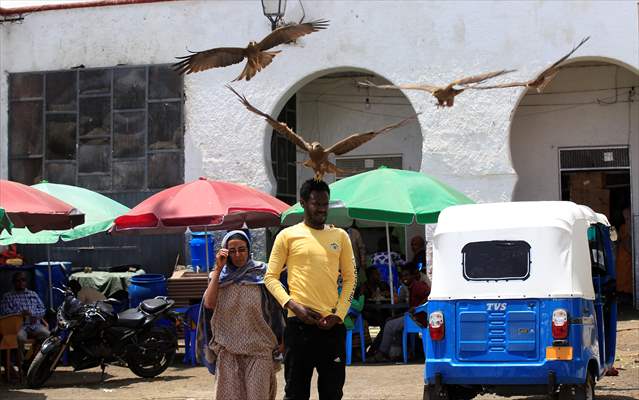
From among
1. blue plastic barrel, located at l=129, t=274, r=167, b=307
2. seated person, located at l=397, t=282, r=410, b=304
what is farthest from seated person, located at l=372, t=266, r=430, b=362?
blue plastic barrel, located at l=129, t=274, r=167, b=307

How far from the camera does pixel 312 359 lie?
23.1 feet

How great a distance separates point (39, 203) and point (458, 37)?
779cm

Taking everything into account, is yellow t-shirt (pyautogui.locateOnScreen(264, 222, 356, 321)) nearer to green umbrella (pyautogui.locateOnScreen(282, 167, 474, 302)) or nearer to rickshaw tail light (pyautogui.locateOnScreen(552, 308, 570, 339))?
rickshaw tail light (pyautogui.locateOnScreen(552, 308, 570, 339))

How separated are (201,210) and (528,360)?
5.76 meters

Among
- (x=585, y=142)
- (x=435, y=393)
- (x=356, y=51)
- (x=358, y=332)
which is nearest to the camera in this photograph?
(x=435, y=393)

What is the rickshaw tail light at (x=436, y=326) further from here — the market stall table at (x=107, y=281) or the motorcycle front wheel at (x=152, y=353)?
the market stall table at (x=107, y=281)

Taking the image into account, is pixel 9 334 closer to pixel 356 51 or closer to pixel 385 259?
pixel 385 259

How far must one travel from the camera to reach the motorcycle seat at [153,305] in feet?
43.3

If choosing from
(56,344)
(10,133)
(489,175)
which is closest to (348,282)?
(56,344)

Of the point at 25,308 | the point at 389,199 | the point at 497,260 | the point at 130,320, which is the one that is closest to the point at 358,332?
the point at 389,199

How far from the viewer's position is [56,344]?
40.8 feet

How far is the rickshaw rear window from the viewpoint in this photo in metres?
8.99

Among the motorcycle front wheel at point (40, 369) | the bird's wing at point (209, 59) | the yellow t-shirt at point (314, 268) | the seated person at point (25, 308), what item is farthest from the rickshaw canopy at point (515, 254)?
the seated person at point (25, 308)

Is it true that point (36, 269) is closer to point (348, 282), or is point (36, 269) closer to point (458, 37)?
point (458, 37)
